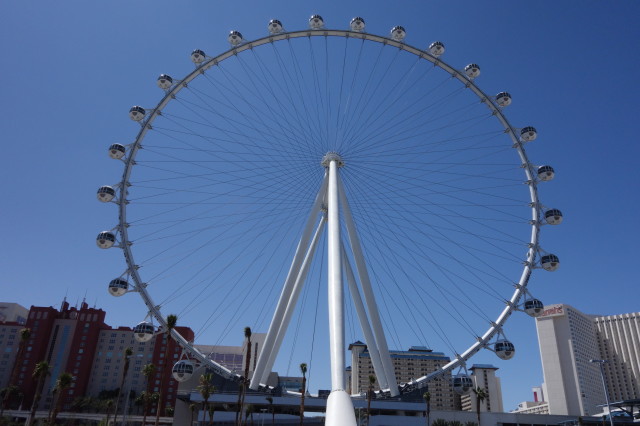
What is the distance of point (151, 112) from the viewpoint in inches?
1351

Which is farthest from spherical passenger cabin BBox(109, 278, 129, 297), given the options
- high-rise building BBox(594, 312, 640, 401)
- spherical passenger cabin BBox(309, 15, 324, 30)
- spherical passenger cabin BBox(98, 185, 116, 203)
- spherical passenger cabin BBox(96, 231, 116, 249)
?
high-rise building BBox(594, 312, 640, 401)

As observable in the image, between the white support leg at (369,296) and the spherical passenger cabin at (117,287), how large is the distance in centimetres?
1352

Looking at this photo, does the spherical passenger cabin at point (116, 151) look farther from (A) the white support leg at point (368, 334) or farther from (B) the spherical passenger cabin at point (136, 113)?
(A) the white support leg at point (368, 334)

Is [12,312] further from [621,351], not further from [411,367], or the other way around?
[621,351]

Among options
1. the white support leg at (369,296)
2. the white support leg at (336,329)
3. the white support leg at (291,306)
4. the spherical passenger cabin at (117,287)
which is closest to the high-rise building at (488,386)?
the white support leg at (369,296)

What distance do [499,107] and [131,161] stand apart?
24.9 metres

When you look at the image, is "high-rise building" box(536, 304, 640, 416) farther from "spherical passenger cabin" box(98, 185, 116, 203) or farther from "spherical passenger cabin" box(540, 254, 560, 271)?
"spherical passenger cabin" box(98, 185, 116, 203)

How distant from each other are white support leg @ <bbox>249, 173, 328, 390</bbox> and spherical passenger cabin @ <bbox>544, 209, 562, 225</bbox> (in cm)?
1483

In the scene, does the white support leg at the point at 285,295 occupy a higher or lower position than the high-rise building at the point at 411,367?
lower

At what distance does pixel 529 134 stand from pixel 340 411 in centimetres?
2504

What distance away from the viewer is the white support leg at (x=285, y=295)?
28188 mm

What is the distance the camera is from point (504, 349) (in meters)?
30.7

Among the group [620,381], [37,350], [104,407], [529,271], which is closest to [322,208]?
[529,271]

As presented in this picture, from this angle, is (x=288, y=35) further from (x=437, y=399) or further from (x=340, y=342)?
(x=437, y=399)
